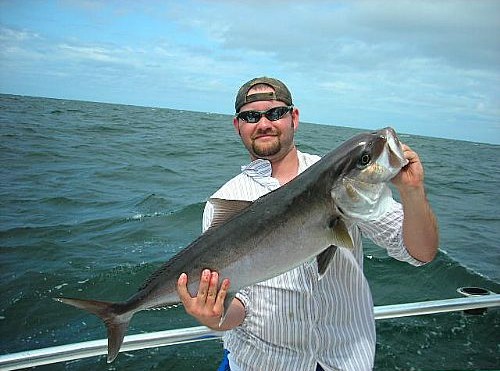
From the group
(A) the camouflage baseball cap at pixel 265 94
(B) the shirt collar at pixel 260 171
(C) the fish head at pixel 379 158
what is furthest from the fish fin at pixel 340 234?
(A) the camouflage baseball cap at pixel 265 94

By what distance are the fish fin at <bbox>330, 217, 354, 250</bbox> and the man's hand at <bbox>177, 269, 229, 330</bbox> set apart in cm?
78

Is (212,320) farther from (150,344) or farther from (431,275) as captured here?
(431,275)

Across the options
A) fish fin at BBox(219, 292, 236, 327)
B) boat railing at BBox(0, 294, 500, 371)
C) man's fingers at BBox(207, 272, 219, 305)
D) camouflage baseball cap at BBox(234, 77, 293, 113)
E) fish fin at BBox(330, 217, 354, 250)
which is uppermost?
camouflage baseball cap at BBox(234, 77, 293, 113)

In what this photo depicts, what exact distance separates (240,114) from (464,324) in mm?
5818

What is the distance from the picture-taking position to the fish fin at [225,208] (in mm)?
2998

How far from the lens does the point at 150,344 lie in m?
3.80

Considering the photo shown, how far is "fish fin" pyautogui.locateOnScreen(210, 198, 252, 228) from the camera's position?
2998 mm

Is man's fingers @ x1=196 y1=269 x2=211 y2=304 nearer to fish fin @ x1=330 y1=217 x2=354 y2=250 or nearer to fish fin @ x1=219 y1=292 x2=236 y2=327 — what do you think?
fish fin @ x1=219 y1=292 x2=236 y2=327

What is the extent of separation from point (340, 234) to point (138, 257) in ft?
25.6

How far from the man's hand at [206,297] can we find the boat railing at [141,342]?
929 mm

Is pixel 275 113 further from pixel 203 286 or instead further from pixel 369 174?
pixel 203 286

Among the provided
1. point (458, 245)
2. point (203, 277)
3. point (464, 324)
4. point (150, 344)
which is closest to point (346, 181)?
point (203, 277)

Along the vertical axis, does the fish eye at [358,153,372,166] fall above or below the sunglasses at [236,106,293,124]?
below

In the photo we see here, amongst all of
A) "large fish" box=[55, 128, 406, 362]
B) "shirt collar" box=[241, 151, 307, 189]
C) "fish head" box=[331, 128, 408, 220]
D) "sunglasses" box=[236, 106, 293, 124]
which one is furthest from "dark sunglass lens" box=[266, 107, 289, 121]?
"fish head" box=[331, 128, 408, 220]
